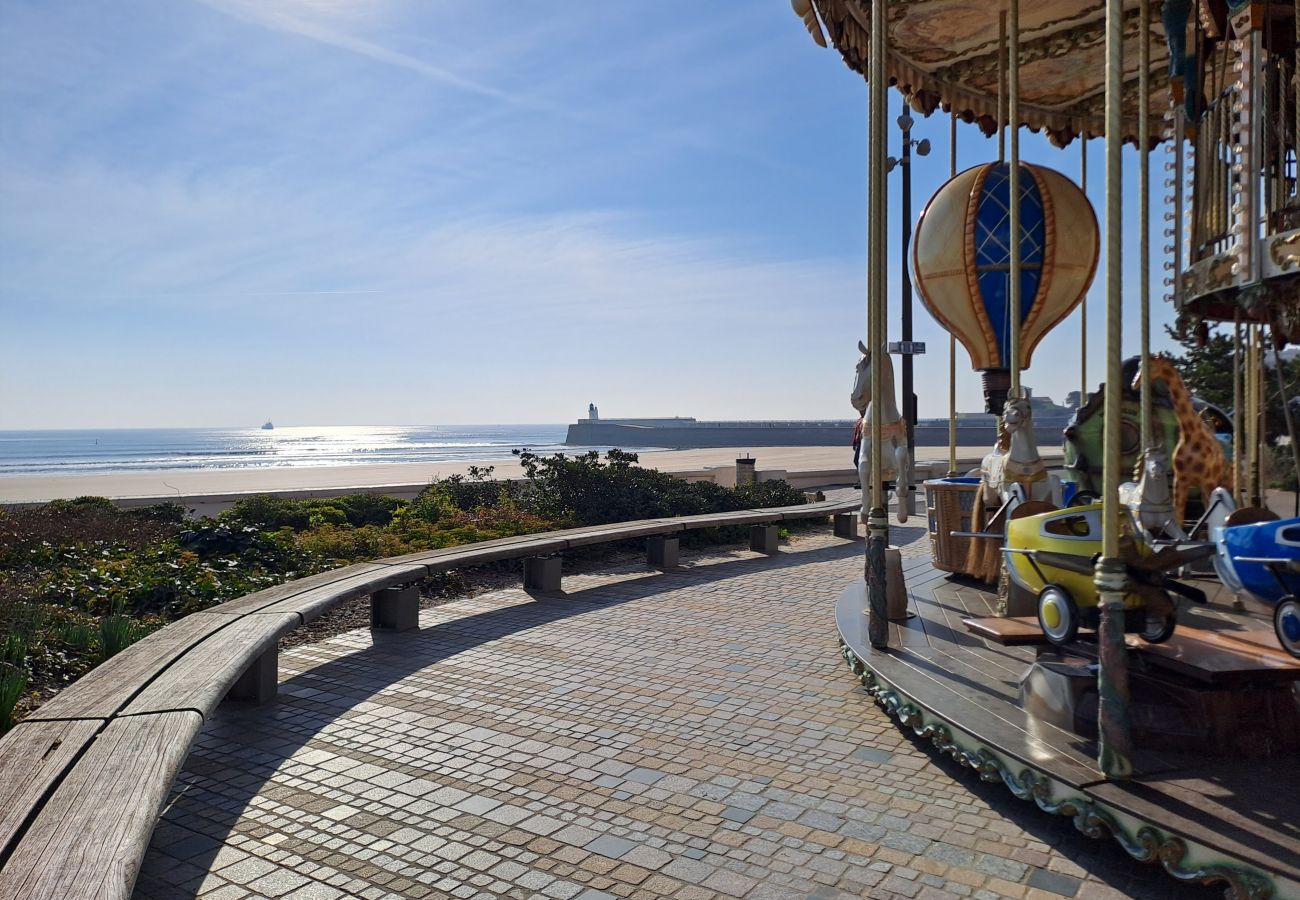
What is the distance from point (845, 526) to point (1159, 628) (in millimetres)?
10188

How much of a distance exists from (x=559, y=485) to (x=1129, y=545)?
10894 mm

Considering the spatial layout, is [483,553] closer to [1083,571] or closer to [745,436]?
[1083,571]

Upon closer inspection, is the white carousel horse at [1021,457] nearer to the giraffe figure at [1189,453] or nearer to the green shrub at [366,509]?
the giraffe figure at [1189,453]

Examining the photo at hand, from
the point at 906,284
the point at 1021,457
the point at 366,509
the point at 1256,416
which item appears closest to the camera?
the point at 1256,416

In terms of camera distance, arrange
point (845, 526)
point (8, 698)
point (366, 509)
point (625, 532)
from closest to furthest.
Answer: point (8, 698) → point (625, 532) → point (845, 526) → point (366, 509)

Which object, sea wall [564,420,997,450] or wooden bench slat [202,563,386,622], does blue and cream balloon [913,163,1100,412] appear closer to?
wooden bench slat [202,563,386,622]

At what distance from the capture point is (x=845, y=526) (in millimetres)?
14461

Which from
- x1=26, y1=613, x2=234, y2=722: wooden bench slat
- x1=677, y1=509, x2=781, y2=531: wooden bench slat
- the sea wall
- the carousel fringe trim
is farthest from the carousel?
the sea wall

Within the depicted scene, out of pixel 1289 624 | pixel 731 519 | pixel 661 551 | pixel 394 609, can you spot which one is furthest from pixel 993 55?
pixel 394 609

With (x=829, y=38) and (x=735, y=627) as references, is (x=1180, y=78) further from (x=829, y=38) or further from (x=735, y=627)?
(x=735, y=627)

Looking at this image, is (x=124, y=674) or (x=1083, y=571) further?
(x=124, y=674)

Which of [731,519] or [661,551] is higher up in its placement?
[731,519]

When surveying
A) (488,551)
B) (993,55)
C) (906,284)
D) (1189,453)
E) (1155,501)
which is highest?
(993,55)

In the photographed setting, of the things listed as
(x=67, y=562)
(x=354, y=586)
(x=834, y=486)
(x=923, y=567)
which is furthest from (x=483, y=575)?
(x=834, y=486)
